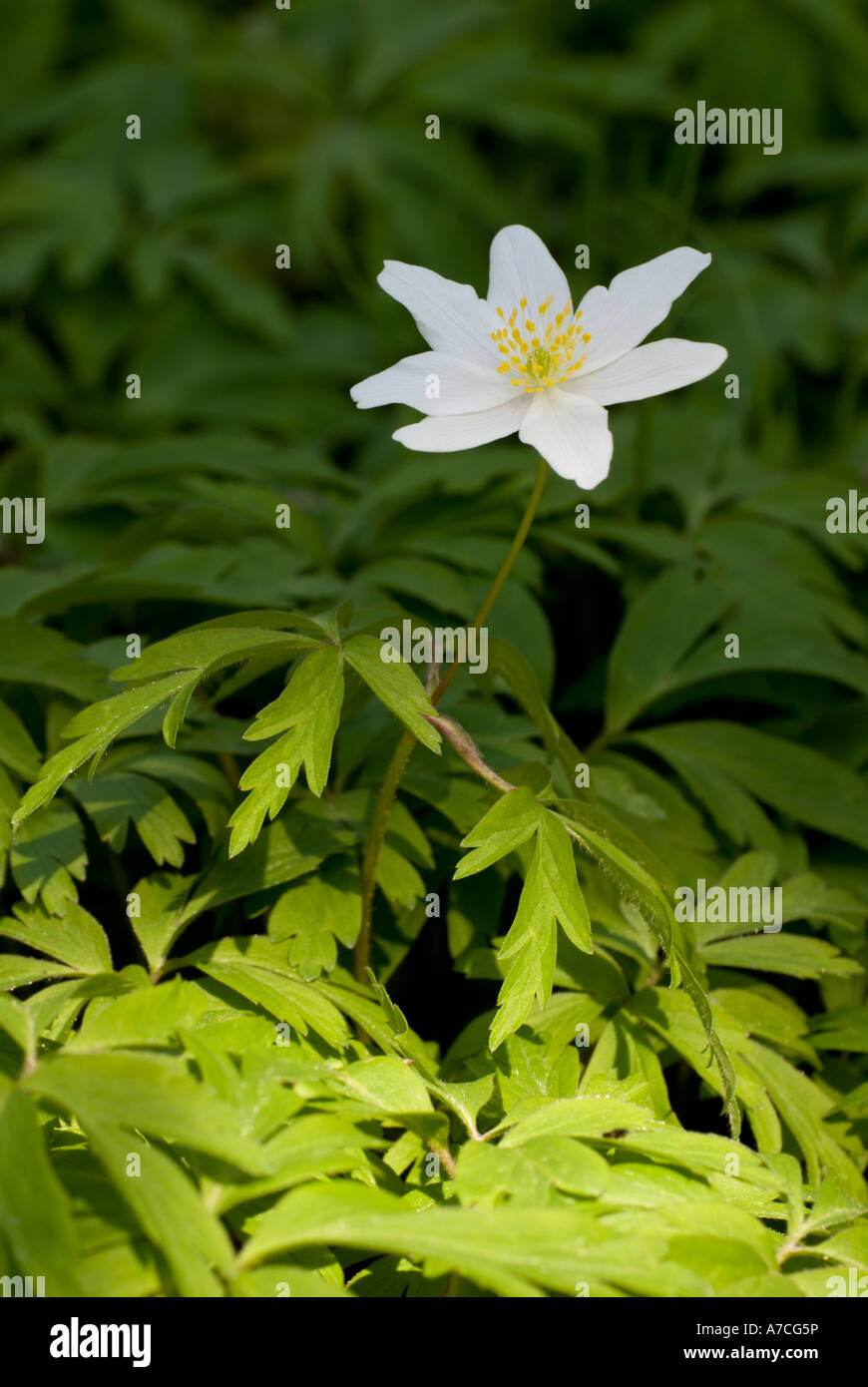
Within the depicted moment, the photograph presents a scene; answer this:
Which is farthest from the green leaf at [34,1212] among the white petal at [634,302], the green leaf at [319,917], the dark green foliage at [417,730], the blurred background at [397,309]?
the white petal at [634,302]

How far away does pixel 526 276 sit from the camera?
6.19 ft

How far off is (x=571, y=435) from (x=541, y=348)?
0.22 meters

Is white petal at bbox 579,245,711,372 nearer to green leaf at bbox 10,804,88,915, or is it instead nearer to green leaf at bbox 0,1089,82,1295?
green leaf at bbox 10,804,88,915

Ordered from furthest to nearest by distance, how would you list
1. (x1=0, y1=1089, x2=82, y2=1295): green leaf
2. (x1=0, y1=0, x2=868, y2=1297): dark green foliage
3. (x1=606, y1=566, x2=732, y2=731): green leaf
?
(x1=606, y1=566, x2=732, y2=731): green leaf, (x1=0, y1=0, x2=868, y2=1297): dark green foliage, (x1=0, y1=1089, x2=82, y2=1295): green leaf

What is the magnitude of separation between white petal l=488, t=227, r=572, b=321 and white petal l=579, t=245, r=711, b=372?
0.14 metres

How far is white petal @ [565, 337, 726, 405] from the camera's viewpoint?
5.16 ft

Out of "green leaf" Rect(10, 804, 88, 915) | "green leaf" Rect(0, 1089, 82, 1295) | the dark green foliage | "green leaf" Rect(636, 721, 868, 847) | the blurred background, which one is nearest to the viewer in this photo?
"green leaf" Rect(0, 1089, 82, 1295)

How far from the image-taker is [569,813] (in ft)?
5.65

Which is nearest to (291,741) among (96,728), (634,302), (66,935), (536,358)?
(96,728)

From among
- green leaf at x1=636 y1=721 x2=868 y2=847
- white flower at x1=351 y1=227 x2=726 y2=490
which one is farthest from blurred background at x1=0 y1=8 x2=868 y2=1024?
white flower at x1=351 y1=227 x2=726 y2=490

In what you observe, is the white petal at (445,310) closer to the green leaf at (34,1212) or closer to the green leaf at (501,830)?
the green leaf at (501,830)

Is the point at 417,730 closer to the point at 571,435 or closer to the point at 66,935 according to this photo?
the point at 571,435
